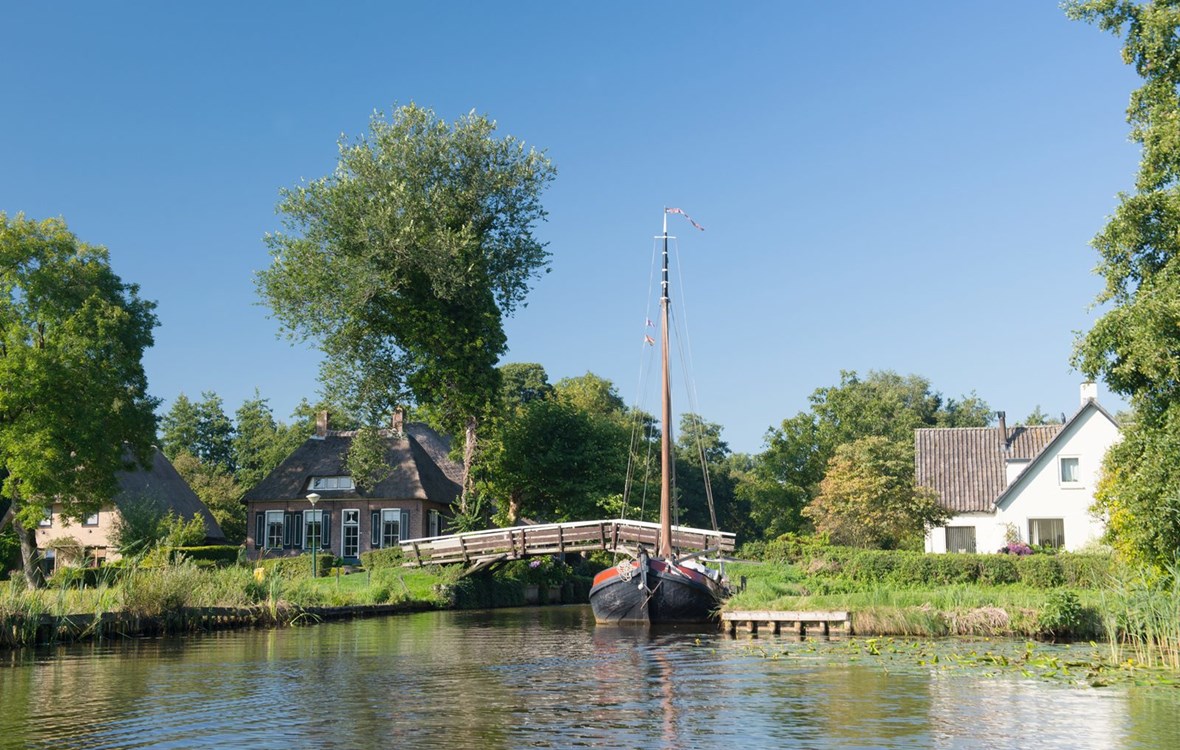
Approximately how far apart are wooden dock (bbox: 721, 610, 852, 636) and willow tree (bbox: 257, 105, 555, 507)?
20191 millimetres

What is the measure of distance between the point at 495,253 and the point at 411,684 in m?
29.5

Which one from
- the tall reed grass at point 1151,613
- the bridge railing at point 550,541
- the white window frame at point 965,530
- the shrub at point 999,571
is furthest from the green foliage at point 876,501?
the tall reed grass at point 1151,613

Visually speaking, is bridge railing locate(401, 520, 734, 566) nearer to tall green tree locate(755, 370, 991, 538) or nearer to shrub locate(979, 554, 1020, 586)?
shrub locate(979, 554, 1020, 586)

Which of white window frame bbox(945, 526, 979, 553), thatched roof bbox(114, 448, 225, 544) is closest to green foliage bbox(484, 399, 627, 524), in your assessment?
white window frame bbox(945, 526, 979, 553)

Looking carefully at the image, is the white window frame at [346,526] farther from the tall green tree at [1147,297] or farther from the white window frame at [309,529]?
the tall green tree at [1147,297]

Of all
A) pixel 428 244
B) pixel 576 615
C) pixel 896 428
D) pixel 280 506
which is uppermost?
pixel 428 244

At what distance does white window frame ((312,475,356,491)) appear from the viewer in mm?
54531

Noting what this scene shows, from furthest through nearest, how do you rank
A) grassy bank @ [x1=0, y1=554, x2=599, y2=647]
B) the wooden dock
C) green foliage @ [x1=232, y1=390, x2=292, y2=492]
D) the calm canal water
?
green foliage @ [x1=232, y1=390, x2=292, y2=492], the wooden dock, grassy bank @ [x1=0, y1=554, x2=599, y2=647], the calm canal water

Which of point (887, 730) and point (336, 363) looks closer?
point (887, 730)

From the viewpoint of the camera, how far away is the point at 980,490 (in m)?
46.4

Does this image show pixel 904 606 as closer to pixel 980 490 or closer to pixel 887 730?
pixel 887 730

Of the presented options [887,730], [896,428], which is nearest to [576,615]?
[887,730]

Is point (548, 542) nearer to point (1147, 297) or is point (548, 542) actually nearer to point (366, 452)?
point (366, 452)

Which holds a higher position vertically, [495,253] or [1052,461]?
[495,253]
